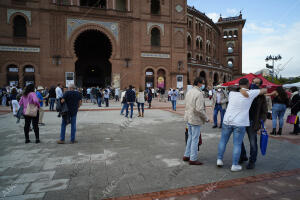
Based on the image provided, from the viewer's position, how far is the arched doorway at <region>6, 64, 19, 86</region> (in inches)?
884

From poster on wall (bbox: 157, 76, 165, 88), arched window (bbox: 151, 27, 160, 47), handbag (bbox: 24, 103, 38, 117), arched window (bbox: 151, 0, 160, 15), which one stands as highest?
arched window (bbox: 151, 0, 160, 15)

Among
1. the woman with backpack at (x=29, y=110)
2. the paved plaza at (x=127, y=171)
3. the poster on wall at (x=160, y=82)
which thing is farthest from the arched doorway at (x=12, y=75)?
the woman with backpack at (x=29, y=110)

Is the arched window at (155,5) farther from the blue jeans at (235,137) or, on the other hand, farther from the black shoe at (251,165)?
the black shoe at (251,165)

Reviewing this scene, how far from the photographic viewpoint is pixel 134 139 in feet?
20.8

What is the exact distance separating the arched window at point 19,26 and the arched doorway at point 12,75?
4.36 metres

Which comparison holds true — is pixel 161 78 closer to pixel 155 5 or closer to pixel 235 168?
pixel 155 5

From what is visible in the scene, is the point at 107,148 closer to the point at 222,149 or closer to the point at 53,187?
the point at 53,187

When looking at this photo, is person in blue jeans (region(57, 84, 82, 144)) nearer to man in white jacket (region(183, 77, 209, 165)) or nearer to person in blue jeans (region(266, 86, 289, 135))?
man in white jacket (region(183, 77, 209, 165))

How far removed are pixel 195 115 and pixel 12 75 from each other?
25757 millimetres

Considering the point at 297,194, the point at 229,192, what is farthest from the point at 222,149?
the point at 297,194

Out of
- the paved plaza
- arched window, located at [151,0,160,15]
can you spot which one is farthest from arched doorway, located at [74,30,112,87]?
Answer: the paved plaza

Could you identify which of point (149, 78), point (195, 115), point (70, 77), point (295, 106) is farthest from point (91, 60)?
point (195, 115)

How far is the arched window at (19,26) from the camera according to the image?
23.2m

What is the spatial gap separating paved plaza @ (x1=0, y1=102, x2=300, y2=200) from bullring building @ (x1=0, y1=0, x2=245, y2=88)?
65.9 ft
